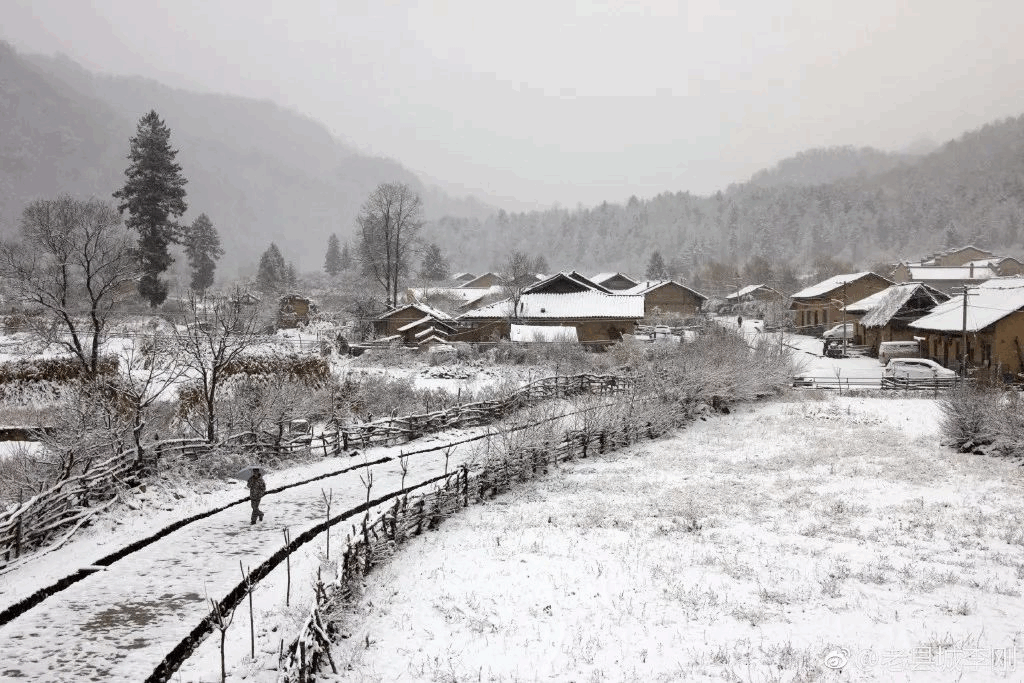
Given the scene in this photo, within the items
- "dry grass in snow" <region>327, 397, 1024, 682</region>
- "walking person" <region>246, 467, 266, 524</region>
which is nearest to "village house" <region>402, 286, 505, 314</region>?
"dry grass in snow" <region>327, 397, 1024, 682</region>

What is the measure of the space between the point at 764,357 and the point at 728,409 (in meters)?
5.28

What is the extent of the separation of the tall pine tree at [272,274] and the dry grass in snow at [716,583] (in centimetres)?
8820

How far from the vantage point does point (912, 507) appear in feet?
54.2

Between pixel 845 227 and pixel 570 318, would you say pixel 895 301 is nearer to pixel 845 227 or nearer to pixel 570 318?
pixel 570 318

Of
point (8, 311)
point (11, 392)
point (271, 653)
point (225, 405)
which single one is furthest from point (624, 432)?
point (8, 311)

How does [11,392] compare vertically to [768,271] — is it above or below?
below

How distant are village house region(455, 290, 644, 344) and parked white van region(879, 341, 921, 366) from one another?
18553 millimetres

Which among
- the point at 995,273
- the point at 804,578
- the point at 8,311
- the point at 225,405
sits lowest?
the point at 804,578

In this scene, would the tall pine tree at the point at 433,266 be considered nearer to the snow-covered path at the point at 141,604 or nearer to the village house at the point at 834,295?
the village house at the point at 834,295

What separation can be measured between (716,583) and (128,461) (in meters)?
13.6

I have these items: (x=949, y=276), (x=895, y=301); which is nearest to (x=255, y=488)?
(x=895, y=301)

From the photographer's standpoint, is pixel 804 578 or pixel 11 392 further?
pixel 11 392

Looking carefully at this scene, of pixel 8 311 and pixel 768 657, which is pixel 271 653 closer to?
pixel 768 657

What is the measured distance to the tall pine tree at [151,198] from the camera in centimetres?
5206
